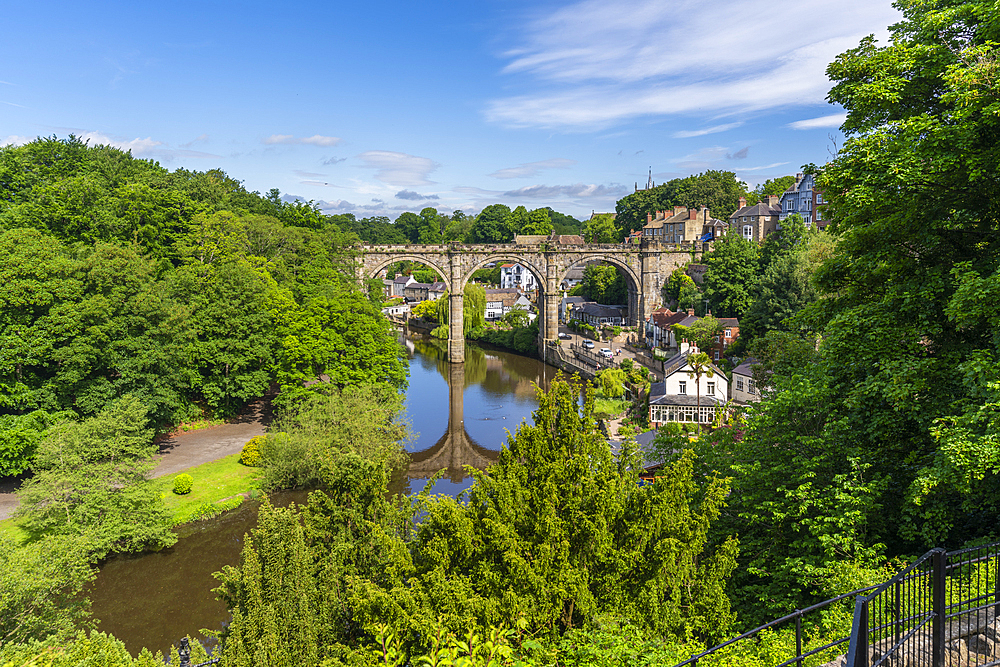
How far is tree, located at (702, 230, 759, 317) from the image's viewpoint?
54.1 metres

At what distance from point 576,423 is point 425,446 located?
2799cm

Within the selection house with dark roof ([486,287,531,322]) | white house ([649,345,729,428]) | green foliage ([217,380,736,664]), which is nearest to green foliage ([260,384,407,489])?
white house ([649,345,729,428])

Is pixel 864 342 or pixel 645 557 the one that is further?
pixel 864 342

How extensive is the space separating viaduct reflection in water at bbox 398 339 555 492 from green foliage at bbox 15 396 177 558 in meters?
11.0

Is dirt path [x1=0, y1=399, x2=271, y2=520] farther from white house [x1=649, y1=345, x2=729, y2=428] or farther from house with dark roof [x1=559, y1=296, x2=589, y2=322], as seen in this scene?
house with dark roof [x1=559, y1=296, x2=589, y2=322]

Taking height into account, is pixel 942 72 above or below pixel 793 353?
above

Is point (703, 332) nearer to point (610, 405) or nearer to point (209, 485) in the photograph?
point (610, 405)

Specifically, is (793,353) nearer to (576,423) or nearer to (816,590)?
(816,590)

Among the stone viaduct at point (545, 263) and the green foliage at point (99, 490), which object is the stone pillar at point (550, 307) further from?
the green foliage at point (99, 490)

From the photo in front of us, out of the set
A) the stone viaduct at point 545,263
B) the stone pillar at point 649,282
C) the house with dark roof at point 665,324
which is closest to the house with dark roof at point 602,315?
the stone viaduct at point 545,263

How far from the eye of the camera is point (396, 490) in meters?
28.1

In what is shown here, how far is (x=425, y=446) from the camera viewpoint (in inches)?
1423

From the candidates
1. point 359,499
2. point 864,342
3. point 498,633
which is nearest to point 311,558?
point 359,499

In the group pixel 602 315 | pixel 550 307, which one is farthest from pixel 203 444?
pixel 602 315
